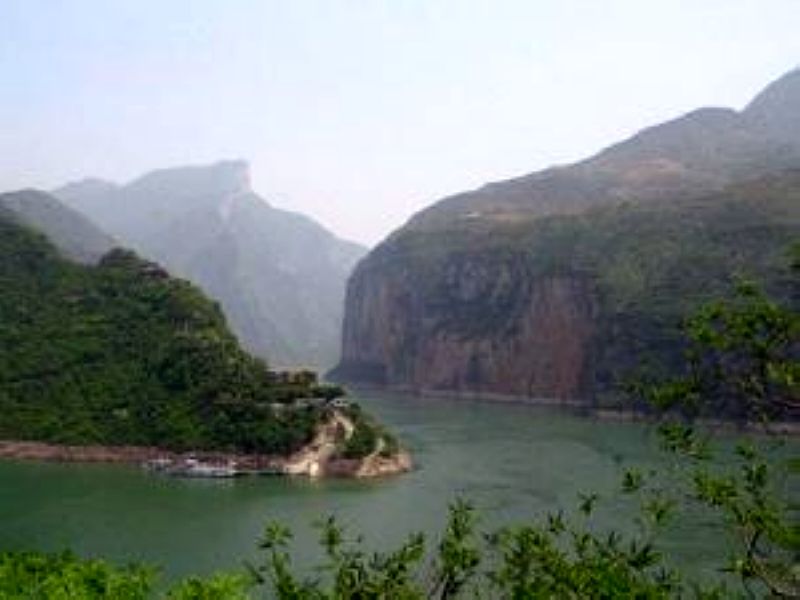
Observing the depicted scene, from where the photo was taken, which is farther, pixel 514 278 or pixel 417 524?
pixel 514 278

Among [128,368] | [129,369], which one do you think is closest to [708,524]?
[129,369]

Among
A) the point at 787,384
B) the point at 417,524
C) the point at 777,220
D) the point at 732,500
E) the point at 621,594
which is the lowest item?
the point at 417,524

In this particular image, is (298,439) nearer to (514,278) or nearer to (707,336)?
(707,336)

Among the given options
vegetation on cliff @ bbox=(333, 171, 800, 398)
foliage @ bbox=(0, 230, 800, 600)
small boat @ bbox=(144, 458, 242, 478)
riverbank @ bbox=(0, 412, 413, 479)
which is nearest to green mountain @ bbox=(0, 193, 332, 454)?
riverbank @ bbox=(0, 412, 413, 479)

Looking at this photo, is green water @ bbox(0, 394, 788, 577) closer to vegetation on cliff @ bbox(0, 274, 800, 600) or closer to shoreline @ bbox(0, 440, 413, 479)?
shoreline @ bbox(0, 440, 413, 479)

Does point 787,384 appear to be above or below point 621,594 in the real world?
above

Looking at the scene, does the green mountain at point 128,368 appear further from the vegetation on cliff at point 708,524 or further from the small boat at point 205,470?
the vegetation on cliff at point 708,524

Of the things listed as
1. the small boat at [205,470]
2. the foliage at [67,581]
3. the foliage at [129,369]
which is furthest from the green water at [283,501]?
the foliage at [67,581]

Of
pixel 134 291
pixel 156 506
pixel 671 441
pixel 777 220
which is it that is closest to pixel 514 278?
pixel 777 220
